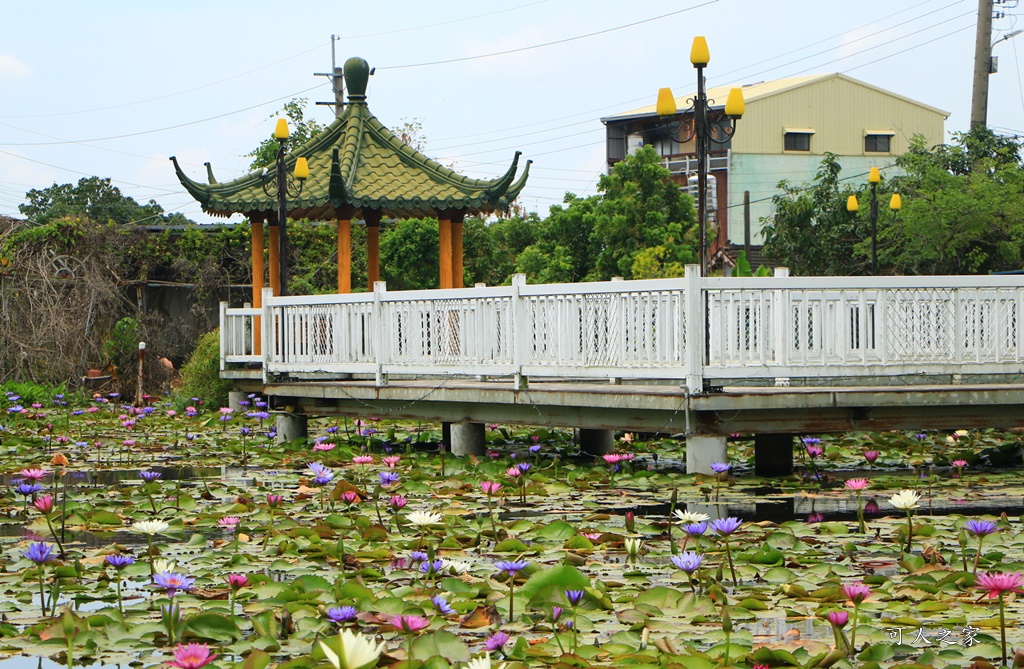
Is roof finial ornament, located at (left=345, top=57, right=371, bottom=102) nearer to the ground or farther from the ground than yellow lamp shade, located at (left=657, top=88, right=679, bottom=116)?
farther from the ground

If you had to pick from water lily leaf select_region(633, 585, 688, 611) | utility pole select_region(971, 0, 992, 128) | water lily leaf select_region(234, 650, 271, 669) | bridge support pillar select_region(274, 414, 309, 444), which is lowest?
bridge support pillar select_region(274, 414, 309, 444)

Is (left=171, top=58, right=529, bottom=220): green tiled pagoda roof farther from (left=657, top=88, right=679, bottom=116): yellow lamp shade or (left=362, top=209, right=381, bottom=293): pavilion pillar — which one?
(left=657, top=88, right=679, bottom=116): yellow lamp shade

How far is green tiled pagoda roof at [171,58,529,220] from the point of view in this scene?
18078 mm

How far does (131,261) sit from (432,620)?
2155cm

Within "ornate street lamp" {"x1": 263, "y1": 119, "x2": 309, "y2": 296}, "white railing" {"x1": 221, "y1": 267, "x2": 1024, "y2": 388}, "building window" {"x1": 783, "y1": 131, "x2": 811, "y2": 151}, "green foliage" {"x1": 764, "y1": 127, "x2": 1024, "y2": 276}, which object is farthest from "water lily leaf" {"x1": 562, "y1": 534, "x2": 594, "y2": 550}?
"building window" {"x1": 783, "y1": 131, "x2": 811, "y2": 151}

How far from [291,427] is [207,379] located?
4.73 metres

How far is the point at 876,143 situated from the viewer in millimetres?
51219

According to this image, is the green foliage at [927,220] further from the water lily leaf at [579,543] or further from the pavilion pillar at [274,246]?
the water lily leaf at [579,543]

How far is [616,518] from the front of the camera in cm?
847

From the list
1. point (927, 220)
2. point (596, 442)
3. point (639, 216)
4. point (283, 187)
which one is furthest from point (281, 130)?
point (639, 216)

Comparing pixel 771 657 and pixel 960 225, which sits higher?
pixel 960 225

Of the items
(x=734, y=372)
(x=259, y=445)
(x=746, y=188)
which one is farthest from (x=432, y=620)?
(x=746, y=188)

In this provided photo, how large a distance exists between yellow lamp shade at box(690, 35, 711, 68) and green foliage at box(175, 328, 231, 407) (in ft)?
30.8

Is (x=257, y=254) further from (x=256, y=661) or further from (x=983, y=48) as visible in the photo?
(x=983, y=48)
